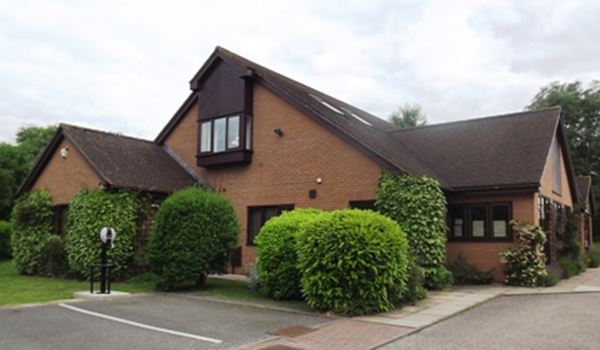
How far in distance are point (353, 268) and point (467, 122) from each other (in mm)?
12890

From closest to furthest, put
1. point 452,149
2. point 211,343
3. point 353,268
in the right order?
point 211,343, point 353,268, point 452,149

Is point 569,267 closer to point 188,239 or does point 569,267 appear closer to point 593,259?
point 593,259

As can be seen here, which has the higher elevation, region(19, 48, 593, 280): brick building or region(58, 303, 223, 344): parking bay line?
region(19, 48, 593, 280): brick building

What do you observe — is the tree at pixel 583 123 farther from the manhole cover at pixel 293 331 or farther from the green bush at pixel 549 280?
the manhole cover at pixel 293 331

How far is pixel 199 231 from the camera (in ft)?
42.9

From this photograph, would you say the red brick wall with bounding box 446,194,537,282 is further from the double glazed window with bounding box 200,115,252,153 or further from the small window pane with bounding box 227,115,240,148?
the small window pane with bounding box 227,115,240,148

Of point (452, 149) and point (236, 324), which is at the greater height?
point (452, 149)

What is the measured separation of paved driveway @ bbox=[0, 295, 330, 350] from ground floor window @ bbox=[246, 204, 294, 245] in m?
6.49

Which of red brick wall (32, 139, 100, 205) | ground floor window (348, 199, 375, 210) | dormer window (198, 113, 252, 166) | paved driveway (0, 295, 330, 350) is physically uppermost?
dormer window (198, 113, 252, 166)

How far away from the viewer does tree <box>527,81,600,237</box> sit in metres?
42.8

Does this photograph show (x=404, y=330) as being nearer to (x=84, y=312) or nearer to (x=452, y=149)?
(x=84, y=312)

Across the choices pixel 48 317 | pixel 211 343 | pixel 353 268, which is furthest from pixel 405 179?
pixel 48 317

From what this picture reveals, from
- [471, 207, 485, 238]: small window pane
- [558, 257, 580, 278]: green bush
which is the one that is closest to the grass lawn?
[471, 207, 485, 238]: small window pane

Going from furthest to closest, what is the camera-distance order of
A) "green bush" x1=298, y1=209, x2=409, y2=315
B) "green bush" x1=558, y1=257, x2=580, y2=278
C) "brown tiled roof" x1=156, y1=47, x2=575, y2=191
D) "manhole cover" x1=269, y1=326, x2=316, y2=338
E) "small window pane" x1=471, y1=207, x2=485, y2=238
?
"green bush" x1=558, y1=257, x2=580, y2=278 < "small window pane" x1=471, y1=207, x2=485, y2=238 < "brown tiled roof" x1=156, y1=47, x2=575, y2=191 < "green bush" x1=298, y1=209, x2=409, y2=315 < "manhole cover" x1=269, y1=326, x2=316, y2=338
